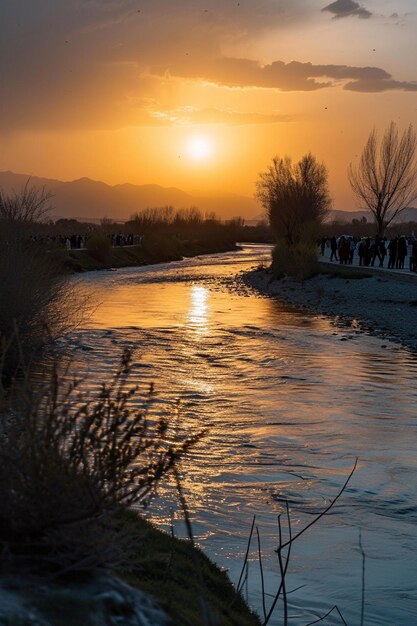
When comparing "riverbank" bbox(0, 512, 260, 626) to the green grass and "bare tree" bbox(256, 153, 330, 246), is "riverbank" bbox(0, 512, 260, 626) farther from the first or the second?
"bare tree" bbox(256, 153, 330, 246)

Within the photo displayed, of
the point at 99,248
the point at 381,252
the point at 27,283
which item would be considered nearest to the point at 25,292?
the point at 27,283

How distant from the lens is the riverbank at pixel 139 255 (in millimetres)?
49531

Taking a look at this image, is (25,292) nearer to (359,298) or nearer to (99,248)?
(359,298)

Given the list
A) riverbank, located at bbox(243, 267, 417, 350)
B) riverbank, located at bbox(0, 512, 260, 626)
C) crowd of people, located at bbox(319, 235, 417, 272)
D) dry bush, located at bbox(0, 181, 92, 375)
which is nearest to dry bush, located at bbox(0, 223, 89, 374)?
dry bush, located at bbox(0, 181, 92, 375)

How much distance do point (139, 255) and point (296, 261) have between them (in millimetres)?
24965

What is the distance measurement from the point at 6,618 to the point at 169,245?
69200mm

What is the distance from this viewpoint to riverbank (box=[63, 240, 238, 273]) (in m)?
49.5

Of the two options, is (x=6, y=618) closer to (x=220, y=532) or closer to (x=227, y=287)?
(x=220, y=532)

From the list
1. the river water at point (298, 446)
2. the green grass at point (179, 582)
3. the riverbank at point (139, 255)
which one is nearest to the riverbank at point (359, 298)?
the river water at point (298, 446)

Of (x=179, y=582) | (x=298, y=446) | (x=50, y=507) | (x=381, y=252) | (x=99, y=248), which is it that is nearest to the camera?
(x=50, y=507)

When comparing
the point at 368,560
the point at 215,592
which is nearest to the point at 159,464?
the point at 215,592

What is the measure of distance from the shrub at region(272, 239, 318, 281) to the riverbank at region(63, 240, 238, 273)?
1064 centimetres

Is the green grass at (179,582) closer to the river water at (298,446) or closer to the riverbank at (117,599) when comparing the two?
the riverbank at (117,599)

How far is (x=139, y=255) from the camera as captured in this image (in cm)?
6344
